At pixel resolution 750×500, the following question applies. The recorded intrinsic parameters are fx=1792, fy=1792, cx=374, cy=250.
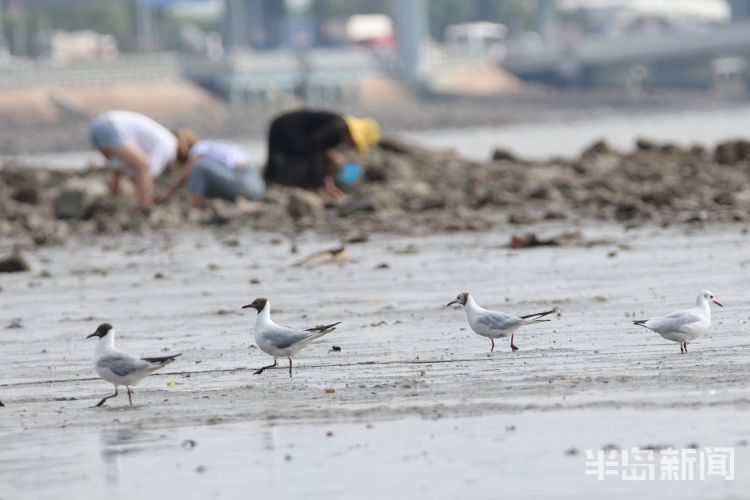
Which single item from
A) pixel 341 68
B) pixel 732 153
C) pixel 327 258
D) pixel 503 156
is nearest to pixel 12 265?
pixel 327 258

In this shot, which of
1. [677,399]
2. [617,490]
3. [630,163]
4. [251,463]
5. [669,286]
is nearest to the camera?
[617,490]

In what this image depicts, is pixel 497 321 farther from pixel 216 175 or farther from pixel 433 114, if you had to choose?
pixel 433 114

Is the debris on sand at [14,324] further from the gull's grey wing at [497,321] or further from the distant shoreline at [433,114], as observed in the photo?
the distant shoreline at [433,114]

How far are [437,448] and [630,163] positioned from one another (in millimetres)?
18433

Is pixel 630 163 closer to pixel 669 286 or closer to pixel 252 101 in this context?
pixel 669 286

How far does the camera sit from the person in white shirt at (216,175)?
17797 mm

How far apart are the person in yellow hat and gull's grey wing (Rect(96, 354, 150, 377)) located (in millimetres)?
11204

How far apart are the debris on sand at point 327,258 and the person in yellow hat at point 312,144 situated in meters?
4.60

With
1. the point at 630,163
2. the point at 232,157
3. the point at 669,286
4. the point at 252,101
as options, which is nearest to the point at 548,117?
the point at 252,101

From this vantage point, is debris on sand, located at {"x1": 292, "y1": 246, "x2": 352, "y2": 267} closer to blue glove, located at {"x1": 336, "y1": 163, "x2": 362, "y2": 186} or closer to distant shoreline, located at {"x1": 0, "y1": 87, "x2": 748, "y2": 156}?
blue glove, located at {"x1": 336, "y1": 163, "x2": 362, "y2": 186}

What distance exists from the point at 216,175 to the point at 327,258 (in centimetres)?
428

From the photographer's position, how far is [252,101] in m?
98.8

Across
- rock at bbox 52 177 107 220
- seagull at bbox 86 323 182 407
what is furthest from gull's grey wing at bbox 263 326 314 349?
rock at bbox 52 177 107 220

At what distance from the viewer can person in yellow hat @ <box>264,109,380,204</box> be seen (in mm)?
18875
